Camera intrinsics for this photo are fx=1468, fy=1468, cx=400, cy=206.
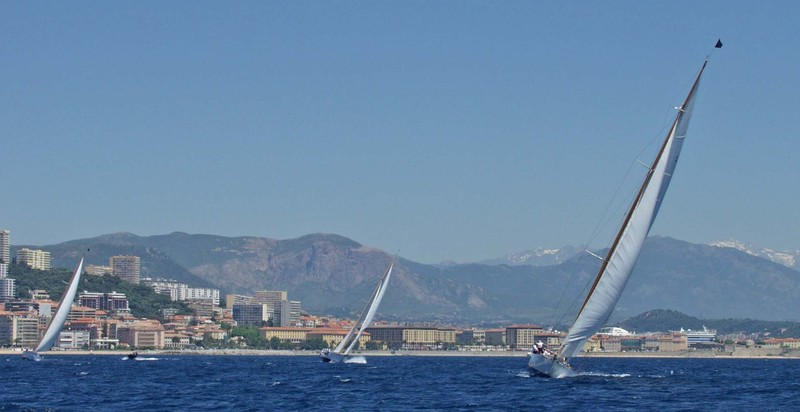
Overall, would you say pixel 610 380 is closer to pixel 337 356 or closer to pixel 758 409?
pixel 758 409

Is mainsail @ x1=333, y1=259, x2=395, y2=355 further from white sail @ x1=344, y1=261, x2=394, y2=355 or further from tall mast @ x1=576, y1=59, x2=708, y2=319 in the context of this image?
tall mast @ x1=576, y1=59, x2=708, y2=319

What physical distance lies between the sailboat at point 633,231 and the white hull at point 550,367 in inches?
220

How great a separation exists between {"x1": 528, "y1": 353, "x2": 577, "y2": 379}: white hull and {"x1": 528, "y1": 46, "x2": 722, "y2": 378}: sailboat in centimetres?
558

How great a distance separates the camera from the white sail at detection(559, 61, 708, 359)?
63.8 m

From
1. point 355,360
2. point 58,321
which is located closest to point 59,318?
point 58,321

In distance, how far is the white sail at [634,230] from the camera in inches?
2511

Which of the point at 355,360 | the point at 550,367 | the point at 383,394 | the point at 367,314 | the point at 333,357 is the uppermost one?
the point at 367,314

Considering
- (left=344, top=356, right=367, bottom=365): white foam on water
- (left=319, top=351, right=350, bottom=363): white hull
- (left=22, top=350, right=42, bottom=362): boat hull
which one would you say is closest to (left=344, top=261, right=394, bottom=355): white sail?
(left=344, top=356, right=367, bottom=365): white foam on water

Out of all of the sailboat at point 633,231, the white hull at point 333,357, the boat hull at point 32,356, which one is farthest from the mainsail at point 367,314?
the sailboat at point 633,231

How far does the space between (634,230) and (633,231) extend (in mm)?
63

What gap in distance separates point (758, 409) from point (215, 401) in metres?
23.9

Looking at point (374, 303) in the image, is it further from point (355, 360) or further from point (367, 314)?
point (355, 360)

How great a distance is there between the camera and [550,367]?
74.8m

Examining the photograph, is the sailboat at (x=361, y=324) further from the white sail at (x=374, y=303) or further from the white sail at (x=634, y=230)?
the white sail at (x=634, y=230)
